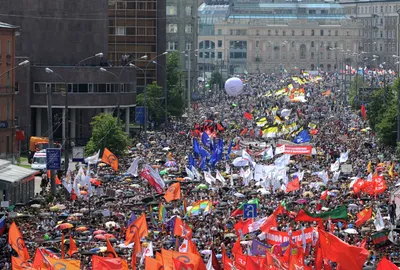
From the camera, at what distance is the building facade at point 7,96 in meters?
72.8

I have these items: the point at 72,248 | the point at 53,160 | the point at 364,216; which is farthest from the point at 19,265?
the point at 53,160

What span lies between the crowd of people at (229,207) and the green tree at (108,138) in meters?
0.86

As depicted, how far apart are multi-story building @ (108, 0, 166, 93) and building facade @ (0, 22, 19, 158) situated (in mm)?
38193

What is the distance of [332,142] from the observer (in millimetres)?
84625

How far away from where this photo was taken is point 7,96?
73750mm

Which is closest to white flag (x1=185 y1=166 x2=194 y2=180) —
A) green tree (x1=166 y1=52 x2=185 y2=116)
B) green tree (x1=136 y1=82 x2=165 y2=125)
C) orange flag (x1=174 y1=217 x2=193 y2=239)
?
orange flag (x1=174 y1=217 x2=193 y2=239)

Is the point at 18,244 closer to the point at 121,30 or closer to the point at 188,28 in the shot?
the point at 121,30

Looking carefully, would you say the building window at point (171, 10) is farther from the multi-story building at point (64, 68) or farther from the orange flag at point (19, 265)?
the orange flag at point (19, 265)

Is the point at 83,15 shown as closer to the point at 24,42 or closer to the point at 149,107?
the point at 24,42

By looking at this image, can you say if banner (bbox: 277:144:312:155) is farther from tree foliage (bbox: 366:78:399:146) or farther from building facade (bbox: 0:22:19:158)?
building facade (bbox: 0:22:19:158)

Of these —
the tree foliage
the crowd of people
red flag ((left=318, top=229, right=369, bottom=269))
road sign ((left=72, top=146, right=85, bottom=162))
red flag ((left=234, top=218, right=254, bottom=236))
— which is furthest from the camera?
the tree foliage

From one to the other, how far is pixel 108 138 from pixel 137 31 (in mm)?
Result: 42368

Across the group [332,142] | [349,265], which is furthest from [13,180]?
[332,142]

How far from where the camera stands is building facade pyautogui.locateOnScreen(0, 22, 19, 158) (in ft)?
239
